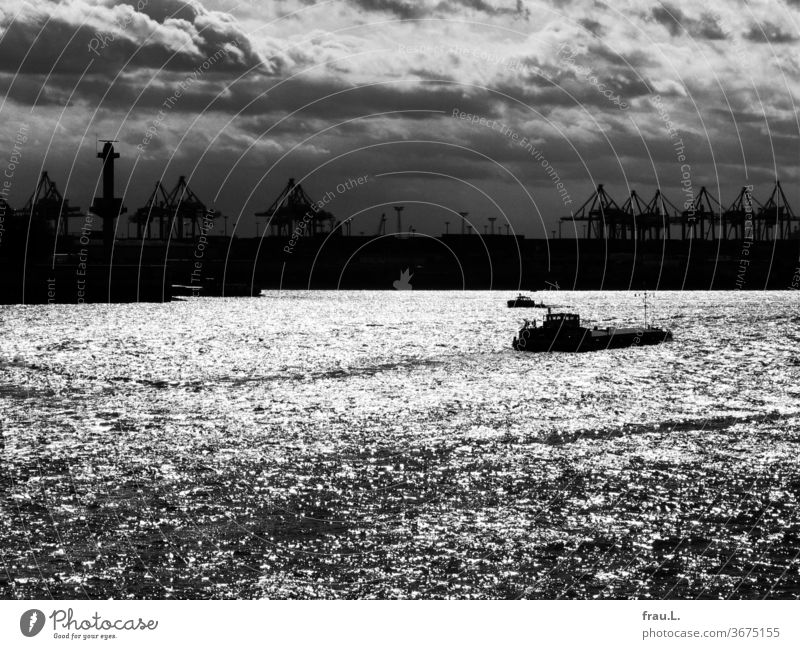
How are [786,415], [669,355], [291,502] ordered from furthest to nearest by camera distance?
[669,355] < [786,415] < [291,502]

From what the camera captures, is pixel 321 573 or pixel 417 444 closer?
pixel 321 573

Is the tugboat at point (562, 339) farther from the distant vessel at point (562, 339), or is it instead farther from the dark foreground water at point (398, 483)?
the dark foreground water at point (398, 483)

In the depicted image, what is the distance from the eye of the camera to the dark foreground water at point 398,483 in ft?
91.8

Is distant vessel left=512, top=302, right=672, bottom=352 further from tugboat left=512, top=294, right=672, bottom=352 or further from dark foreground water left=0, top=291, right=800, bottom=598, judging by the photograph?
dark foreground water left=0, top=291, right=800, bottom=598

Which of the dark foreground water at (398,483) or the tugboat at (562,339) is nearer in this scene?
the dark foreground water at (398,483)

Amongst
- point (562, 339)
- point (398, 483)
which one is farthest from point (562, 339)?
point (398, 483)

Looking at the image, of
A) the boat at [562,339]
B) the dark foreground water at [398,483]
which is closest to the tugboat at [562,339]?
the boat at [562,339]

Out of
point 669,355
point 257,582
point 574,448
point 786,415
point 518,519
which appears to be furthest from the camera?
point 669,355

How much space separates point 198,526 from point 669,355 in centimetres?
8956

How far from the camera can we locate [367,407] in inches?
2692

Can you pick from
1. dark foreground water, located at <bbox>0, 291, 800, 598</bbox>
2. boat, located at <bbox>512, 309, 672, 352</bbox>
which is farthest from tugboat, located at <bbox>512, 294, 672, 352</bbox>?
dark foreground water, located at <bbox>0, 291, 800, 598</bbox>
